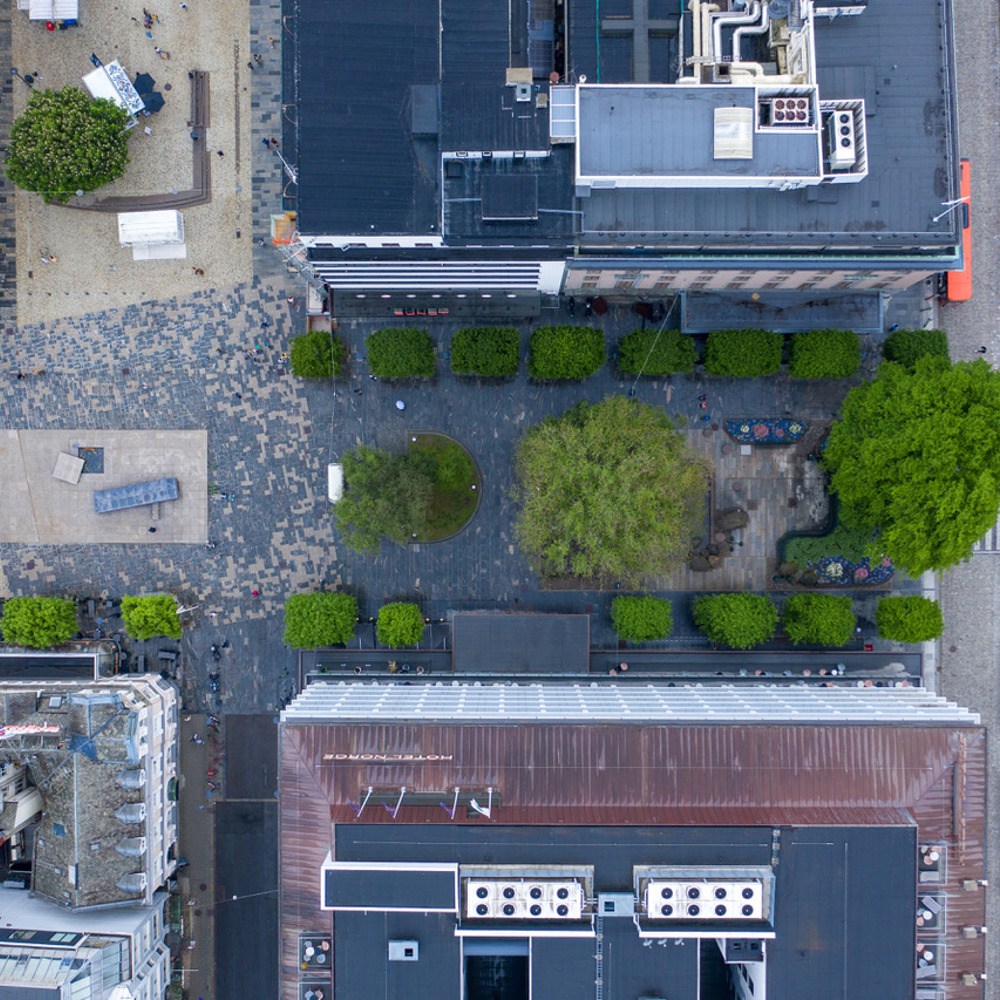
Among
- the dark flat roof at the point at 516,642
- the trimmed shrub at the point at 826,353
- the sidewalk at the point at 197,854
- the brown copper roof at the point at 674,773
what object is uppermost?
the trimmed shrub at the point at 826,353

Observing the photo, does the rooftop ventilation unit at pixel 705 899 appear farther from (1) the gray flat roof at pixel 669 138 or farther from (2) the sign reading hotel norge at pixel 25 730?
(1) the gray flat roof at pixel 669 138

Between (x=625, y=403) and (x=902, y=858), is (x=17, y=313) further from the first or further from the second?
(x=902, y=858)

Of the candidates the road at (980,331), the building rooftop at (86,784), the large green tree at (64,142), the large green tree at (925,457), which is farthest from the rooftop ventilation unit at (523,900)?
the large green tree at (64,142)

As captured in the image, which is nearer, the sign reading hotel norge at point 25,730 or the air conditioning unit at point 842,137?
the air conditioning unit at point 842,137

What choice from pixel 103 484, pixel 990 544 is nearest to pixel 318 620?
pixel 103 484

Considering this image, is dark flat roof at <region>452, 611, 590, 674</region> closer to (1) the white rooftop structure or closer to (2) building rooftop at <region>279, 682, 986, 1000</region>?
(1) the white rooftop structure
